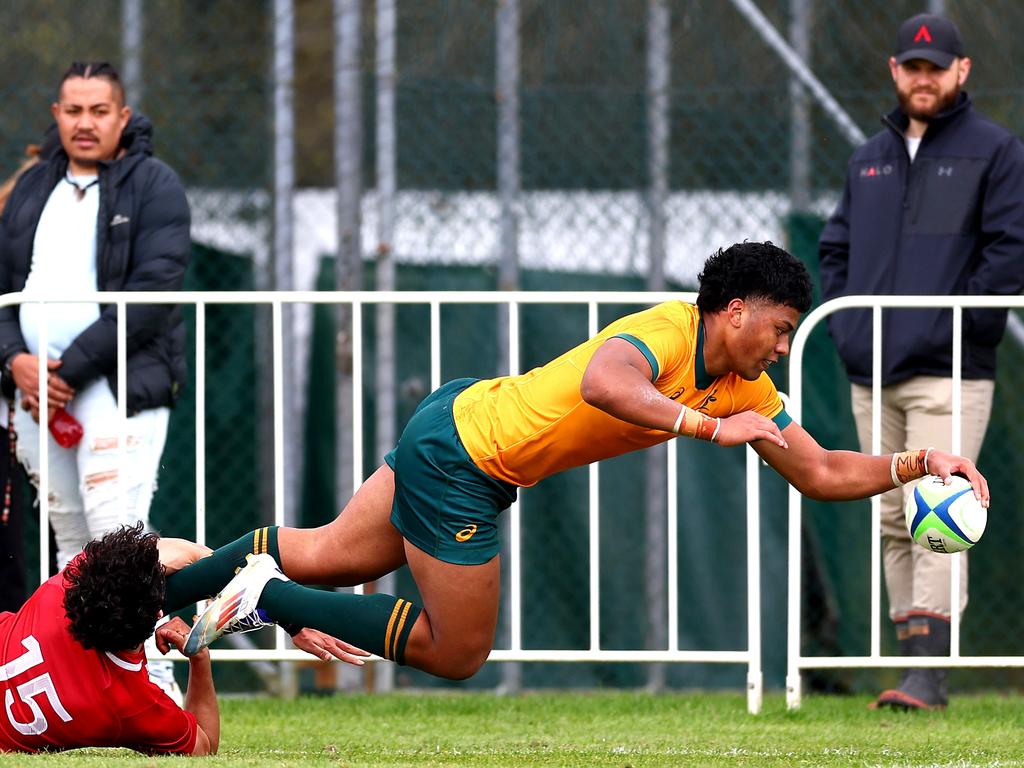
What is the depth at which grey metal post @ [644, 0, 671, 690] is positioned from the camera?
7.62m

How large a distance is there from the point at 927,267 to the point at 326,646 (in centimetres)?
293

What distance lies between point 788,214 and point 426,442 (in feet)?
11.1

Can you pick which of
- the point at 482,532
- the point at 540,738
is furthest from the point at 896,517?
the point at 482,532

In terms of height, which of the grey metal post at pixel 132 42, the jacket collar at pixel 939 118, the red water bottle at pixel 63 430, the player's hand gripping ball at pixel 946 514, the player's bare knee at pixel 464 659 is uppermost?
the grey metal post at pixel 132 42

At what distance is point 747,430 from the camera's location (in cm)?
457

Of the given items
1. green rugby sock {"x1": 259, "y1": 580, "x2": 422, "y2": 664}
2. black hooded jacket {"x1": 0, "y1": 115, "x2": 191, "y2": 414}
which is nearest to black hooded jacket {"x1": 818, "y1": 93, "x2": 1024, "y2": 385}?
green rugby sock {"x1": 259, "y1": 580, "x2": 422, "y2": 664}

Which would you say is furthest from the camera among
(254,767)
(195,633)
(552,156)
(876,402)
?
(552,156)

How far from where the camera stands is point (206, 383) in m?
7.78

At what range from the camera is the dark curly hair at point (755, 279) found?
4.70 metres

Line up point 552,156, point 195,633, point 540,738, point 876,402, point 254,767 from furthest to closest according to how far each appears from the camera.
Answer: point 552,156
point 876,402
point 540,738
point 195,633
point 254,767

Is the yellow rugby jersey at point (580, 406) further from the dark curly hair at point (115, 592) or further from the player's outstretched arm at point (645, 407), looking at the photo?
the dark curly hair at point (115, 592)

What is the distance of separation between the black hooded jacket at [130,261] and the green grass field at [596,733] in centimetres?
137

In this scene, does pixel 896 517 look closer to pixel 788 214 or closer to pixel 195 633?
pixel 788 214

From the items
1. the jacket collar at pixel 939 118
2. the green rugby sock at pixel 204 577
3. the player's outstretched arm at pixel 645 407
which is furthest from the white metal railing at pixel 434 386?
the player's outstretched arm at pixel 645 407
